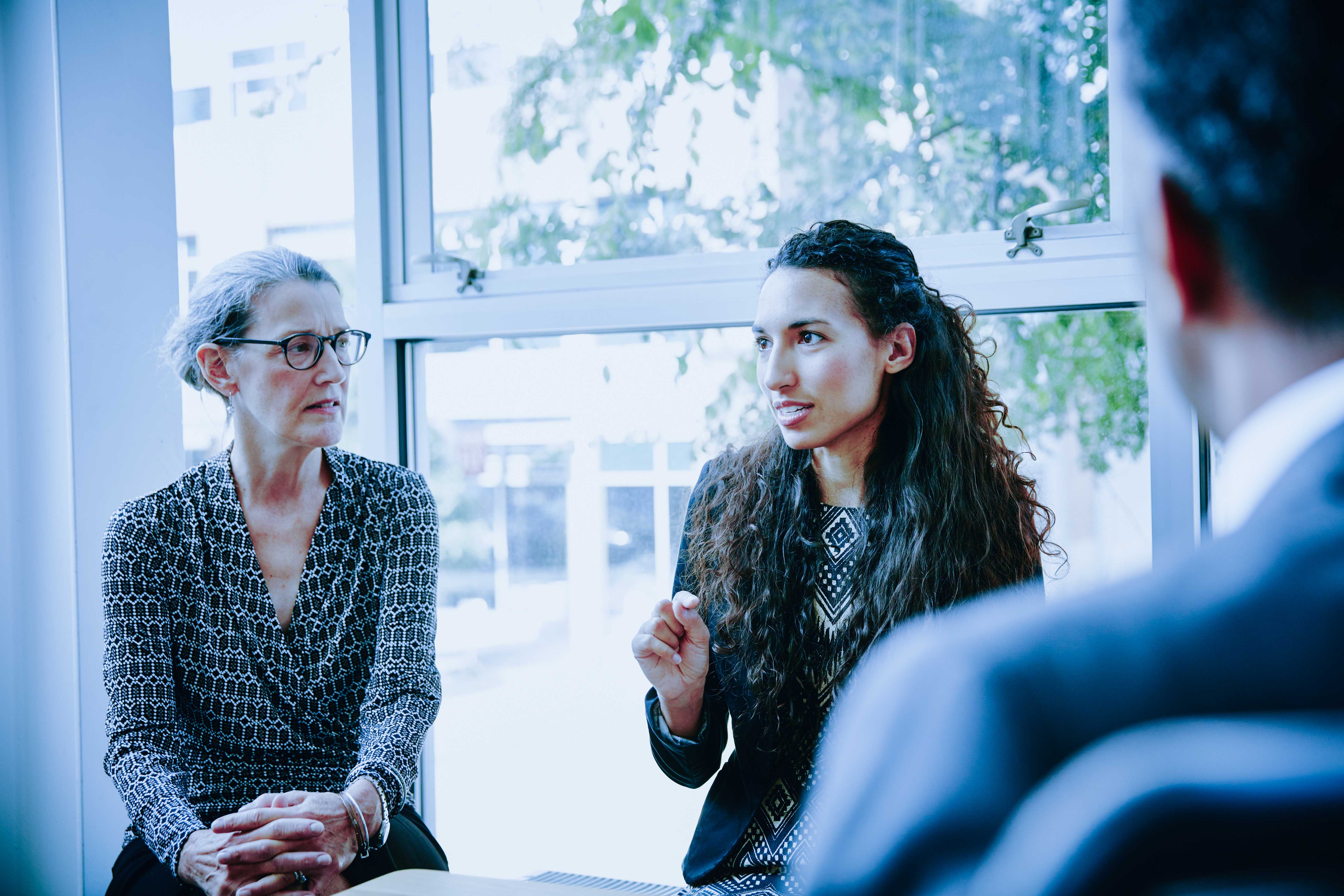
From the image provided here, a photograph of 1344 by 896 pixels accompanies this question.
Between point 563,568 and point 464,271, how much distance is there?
72cm

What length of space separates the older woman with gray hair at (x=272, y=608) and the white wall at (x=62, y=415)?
0.35 metres

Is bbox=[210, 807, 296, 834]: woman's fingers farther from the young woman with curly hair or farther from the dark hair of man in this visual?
the dark hair of man

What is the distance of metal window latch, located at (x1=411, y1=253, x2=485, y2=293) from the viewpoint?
7.59ft

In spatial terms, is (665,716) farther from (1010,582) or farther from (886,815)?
(886,815)

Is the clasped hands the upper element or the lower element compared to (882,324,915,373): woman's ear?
lower

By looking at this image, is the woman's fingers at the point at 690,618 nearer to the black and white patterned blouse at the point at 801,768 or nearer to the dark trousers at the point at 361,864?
the black and white patterned blouse at the point at 801,768

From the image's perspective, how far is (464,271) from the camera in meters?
2.32

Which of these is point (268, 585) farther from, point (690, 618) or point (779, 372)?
point (779, 372)

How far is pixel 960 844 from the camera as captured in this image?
0.87 feet

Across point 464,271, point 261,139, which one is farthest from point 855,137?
point 261,139

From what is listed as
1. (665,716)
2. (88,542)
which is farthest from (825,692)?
(88,542)

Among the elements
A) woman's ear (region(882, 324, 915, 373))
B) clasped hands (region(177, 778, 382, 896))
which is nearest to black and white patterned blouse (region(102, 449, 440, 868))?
clasped hands (region(177, 778, 382, 896))

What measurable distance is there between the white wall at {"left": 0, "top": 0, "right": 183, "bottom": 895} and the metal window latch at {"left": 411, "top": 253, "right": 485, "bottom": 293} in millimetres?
664

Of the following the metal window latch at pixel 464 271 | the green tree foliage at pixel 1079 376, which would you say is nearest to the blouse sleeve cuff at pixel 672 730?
the green tree foliage at pixel 1079 376
